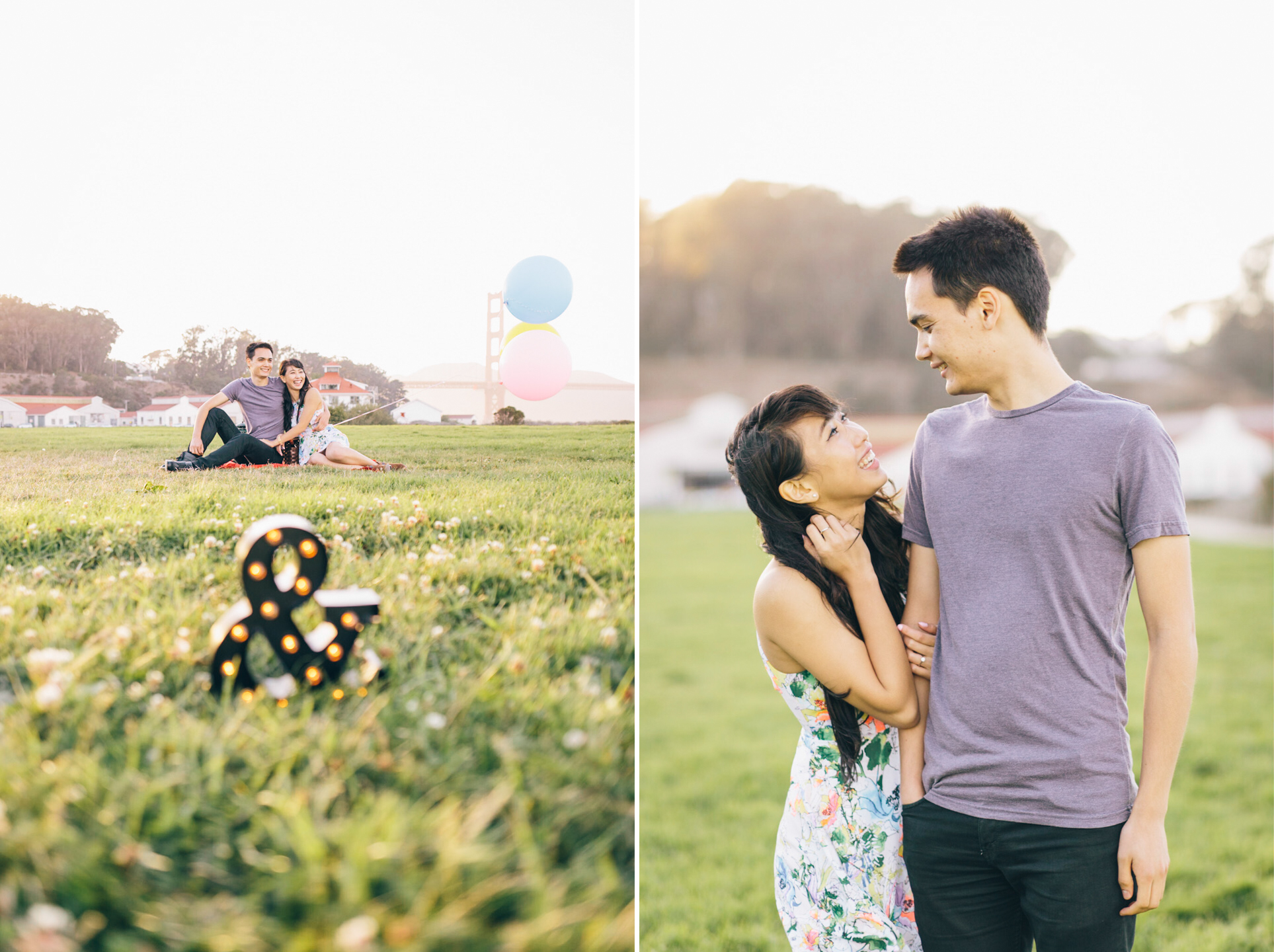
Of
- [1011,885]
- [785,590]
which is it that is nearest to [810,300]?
[785,590]

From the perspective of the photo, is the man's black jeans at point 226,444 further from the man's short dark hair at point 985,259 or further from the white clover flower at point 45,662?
the man's short dark hair at point 985,259

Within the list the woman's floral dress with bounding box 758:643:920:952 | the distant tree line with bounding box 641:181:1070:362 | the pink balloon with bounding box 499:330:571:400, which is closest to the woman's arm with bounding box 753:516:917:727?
the woman's floral dress with bounding box 758:643:920:952

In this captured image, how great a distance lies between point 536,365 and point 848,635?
1031 mm

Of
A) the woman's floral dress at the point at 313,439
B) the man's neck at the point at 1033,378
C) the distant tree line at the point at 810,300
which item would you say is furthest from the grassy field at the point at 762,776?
the distant tree line at the point at 810,300

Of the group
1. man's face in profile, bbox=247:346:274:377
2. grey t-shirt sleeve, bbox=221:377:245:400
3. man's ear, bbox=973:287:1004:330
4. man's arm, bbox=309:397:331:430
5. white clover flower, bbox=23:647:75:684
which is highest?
man's ear, bbox=973:287:1004:330

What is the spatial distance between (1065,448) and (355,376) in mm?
1444

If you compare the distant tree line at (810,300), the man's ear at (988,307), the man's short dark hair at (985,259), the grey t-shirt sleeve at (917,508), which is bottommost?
the grey t-shirt sleeve at (917,508)

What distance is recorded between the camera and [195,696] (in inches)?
59.3

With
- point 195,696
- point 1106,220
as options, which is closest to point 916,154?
point 1106,220

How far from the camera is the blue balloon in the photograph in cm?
207

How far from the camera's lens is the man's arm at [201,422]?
1.92 metres

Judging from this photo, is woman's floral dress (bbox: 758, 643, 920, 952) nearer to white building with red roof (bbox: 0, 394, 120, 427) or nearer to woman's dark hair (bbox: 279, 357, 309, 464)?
woman's dark hair (bbox: 279, 357, 309, 464)

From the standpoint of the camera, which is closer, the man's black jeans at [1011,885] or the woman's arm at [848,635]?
the man's black jeans at [1011,885]

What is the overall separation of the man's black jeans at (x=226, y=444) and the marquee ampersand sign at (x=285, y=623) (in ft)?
1.43
